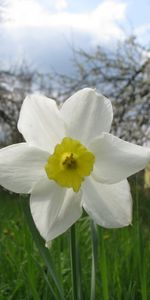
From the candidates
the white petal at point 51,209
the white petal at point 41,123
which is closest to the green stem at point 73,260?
the white petal at point 51,209

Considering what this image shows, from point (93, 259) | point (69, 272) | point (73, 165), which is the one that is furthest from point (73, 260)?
point (69, 272)

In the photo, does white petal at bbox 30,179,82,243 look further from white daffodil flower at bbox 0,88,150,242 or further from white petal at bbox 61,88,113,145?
white petal at bbox 61,88,113,145

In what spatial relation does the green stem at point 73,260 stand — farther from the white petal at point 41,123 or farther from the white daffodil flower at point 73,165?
the white petal at point 41,123

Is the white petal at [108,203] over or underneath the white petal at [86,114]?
underneath

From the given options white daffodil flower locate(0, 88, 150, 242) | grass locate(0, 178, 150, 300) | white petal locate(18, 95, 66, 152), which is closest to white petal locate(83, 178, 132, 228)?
white daffodil flower locate(0, 88, 150, 242)

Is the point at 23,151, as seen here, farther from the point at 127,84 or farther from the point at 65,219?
the point at 127,84

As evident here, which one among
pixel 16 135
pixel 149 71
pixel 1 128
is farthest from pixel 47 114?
pixel 1 128

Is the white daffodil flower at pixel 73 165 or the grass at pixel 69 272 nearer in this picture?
the white daffodil flower at pixel 73 165
